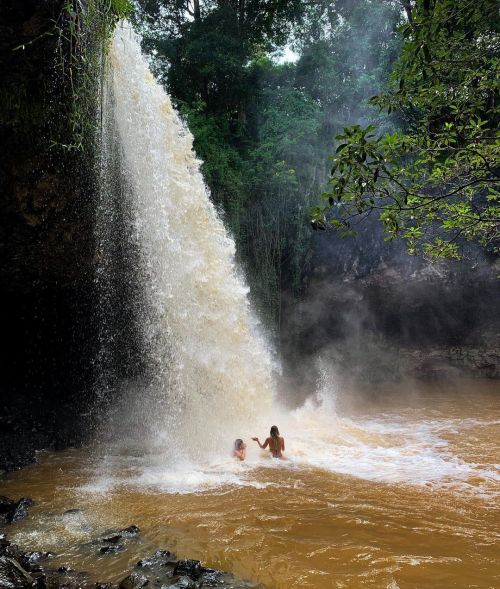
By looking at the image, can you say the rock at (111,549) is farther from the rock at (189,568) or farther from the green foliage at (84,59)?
the green foliage at (84,59)

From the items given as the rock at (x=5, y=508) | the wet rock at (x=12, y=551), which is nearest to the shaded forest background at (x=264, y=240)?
the rock at (x=5, y=508)

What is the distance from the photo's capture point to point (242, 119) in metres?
16.4

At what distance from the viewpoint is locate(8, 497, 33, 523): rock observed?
5125 millimetres

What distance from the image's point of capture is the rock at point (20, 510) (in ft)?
16.8

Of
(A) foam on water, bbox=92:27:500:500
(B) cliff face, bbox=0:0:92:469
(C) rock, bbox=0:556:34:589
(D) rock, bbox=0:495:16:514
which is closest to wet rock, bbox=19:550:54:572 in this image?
(C) rock, bbox=0:556:34:589

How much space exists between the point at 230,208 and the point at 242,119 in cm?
448

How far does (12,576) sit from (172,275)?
585 cm

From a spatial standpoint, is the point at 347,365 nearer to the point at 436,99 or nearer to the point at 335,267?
the point at 335,267

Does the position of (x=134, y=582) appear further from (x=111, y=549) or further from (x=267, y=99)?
(x=267, y=99)

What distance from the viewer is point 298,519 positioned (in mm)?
4984

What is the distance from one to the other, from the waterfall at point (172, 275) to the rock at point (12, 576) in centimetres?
409

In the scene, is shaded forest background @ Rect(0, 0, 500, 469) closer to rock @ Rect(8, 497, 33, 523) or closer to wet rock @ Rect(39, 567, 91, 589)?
rock @ Rect(8, 497, 33, 523)

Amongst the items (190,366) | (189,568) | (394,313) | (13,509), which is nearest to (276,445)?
(190,366)

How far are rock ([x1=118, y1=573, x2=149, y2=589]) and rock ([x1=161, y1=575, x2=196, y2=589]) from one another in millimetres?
168
